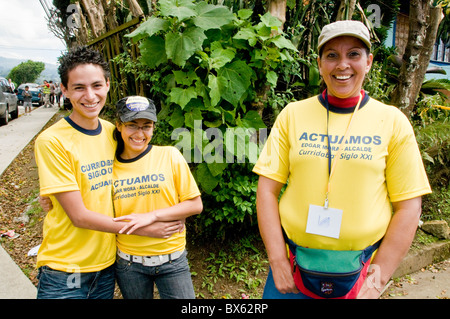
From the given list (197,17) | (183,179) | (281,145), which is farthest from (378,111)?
(197,17)

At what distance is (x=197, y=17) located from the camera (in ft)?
8.10

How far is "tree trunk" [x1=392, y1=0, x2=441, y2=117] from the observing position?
3.53m

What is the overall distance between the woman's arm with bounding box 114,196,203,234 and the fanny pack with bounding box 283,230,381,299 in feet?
1.98

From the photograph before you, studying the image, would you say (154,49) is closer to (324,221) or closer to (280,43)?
(280,43)

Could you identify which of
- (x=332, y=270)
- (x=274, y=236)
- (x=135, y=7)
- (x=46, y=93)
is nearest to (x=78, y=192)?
(x=274, y=236)

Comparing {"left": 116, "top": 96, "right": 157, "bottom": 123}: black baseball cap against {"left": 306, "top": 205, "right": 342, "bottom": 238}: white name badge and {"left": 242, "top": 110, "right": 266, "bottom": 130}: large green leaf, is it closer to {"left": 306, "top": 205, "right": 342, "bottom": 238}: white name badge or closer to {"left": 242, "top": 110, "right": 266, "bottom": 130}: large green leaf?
{"left": 306, "top": 205, "right": 342, "bottom": 238}: white name badge

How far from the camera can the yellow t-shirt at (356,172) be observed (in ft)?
4.62

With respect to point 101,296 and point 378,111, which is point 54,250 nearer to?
point 101,296

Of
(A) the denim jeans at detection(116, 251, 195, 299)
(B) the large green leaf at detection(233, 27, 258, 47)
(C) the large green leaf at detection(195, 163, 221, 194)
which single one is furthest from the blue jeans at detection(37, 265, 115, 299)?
(B) the large green leaf at detection(233, 27, 258, 47)

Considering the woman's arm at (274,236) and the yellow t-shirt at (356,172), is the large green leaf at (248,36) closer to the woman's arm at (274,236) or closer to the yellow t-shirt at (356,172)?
the yellow t-shirt at (356,172)

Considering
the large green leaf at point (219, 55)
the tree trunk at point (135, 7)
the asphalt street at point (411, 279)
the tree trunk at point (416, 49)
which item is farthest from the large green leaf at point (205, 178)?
the tree trunk at point (416, 49)

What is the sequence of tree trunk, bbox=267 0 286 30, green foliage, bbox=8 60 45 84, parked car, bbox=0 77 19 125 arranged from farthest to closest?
1. green foliage, bbox=8 60 45 84
2. parked car, bbox=0 77 19 125
3. tree trunk, bbox=267 0 286 30

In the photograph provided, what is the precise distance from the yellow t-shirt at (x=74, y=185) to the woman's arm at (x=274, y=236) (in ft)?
2.57

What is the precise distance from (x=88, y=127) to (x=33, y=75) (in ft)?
249
